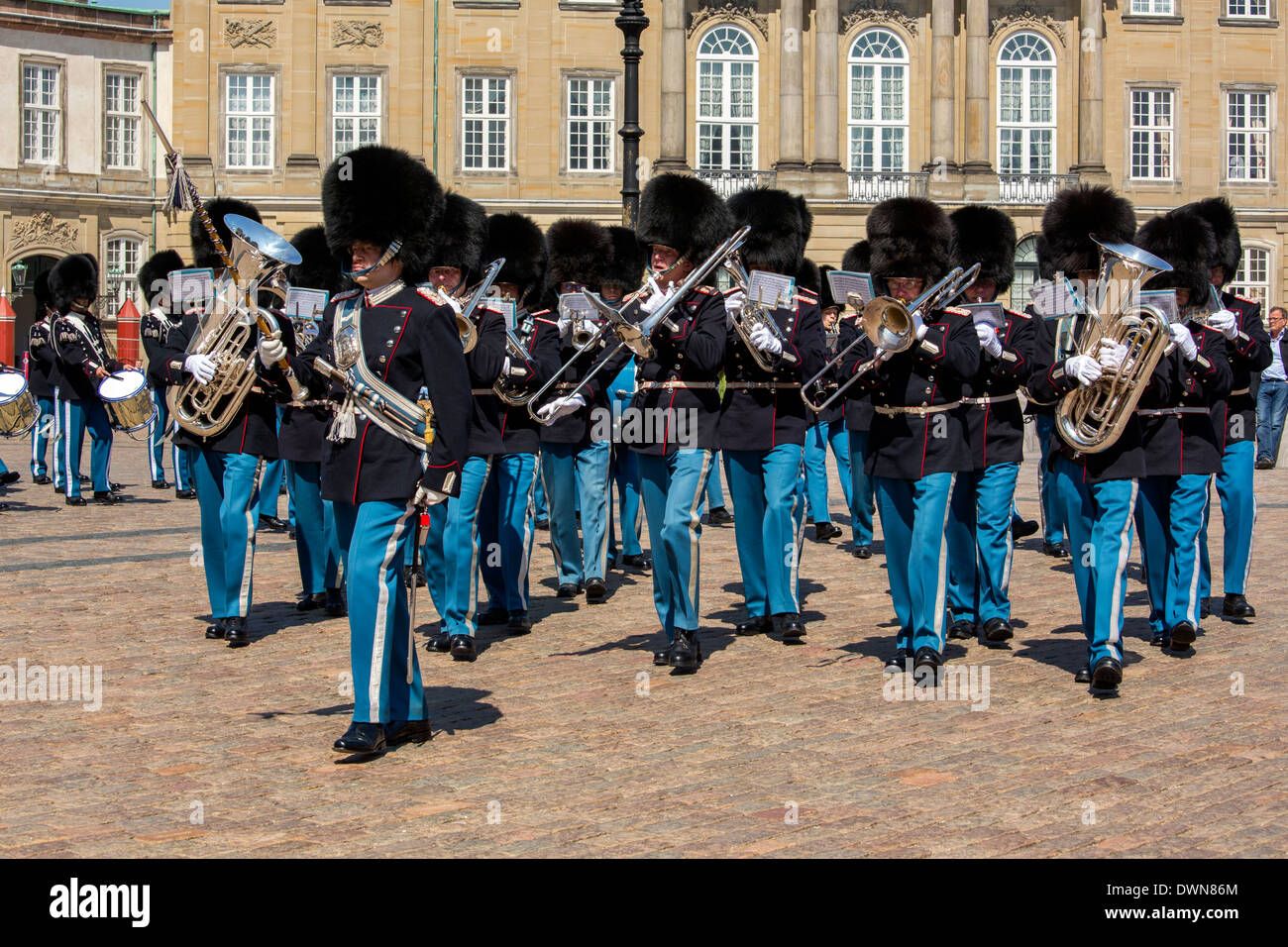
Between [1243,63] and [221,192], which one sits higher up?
[1243,63]

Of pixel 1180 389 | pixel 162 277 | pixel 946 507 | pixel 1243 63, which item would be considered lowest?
pixel 946 507

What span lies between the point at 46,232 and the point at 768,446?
36.3 m

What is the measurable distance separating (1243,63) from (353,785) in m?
39.8

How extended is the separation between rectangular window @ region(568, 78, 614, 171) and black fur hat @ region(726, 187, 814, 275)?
3016 cm

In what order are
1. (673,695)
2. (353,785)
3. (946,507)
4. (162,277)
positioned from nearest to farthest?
(353,785), (673,695), (946,507), (162,277)

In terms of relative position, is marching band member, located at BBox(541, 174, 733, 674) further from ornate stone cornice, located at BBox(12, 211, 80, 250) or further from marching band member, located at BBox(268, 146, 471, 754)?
ornate stone cornice, located at BBox(12, 211, 80, 250)

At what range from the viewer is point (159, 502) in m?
16.4

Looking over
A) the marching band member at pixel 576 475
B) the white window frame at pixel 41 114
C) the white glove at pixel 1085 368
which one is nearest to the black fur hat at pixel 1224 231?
the white glove at pixel 1085 368

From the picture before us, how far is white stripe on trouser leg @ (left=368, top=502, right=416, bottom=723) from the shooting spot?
21.3 ft

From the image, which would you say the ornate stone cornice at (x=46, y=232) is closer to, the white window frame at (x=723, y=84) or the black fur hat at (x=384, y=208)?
the white window frame at (x=723, y=84)

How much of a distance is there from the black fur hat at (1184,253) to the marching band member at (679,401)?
2.21 metres

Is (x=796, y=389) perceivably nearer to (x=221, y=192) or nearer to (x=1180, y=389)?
(x=1180, y=389)

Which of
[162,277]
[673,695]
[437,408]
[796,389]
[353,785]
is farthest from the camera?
[162,277]

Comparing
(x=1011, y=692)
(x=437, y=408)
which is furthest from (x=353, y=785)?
(x=1011, y=692)
